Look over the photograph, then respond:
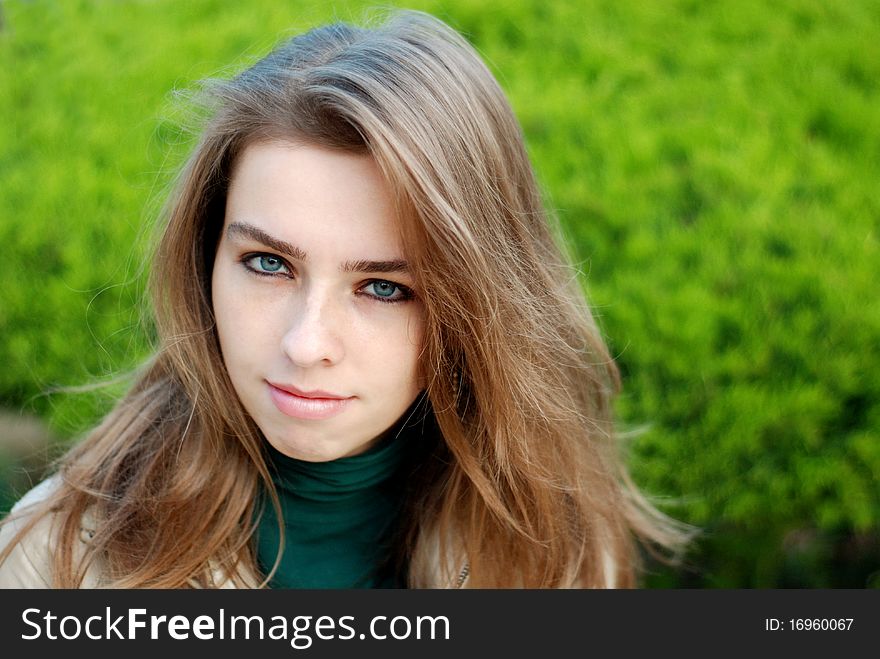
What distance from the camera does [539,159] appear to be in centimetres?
391

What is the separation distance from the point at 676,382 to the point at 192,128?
1.90 metres

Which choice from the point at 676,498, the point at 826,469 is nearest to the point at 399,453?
the point at 676,498

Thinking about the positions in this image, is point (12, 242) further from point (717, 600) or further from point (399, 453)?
point (717, 600)

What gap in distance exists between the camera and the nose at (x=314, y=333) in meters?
1.73

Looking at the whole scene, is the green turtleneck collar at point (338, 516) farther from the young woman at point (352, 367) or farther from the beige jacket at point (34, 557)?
the beige jacket at point (34, 557)

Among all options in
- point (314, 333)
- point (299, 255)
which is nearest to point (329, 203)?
point (299, 255)

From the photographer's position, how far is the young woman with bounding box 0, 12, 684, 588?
5.83ft

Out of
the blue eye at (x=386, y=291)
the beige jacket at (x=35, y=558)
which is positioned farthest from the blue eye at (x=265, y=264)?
the beige jacket at (x=35, y=558)

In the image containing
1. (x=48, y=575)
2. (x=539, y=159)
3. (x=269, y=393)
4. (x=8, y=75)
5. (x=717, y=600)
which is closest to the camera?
(x=269, y=393)

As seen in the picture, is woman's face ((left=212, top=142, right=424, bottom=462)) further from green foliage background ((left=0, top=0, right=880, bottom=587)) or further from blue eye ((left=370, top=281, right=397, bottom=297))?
green foliage background ((left=0, top=0, right=880, bottom=587))

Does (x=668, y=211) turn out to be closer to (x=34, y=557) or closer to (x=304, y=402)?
(x=304, y=402)

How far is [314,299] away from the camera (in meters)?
1.76

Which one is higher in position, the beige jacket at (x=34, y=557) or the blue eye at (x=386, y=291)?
the blue eye at (x=386, y=291)

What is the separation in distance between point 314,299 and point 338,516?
0.62 metres
